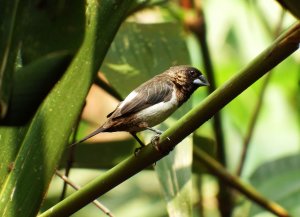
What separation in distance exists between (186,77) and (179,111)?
251 mm

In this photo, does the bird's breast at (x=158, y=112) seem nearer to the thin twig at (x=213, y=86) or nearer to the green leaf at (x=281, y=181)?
the thin twig at (x=213, y=86)

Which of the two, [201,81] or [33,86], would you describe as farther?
[201,81]

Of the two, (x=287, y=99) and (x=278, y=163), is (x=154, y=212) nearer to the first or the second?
(x=278, y=163)

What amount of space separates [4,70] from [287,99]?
7.14ft

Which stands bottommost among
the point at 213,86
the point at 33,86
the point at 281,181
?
the point at 281,181

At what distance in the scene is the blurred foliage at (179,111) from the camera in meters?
0.94

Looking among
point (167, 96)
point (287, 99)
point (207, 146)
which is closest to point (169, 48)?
point (167, 96)

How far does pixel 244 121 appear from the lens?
9.12ft

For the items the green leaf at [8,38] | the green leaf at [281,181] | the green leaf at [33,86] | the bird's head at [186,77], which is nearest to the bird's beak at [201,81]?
the bird's head at [186,77]

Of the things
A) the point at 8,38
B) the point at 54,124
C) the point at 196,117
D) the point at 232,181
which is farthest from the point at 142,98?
the point at 8,38

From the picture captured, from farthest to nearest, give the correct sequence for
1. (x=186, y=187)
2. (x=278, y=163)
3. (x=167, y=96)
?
(x=278, y=163) < (x=167, y=96) < (x=186, y=187)

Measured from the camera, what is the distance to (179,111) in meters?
1.64

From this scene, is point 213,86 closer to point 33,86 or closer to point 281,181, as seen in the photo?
point 281,181

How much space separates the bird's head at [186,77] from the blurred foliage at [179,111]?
8cm
